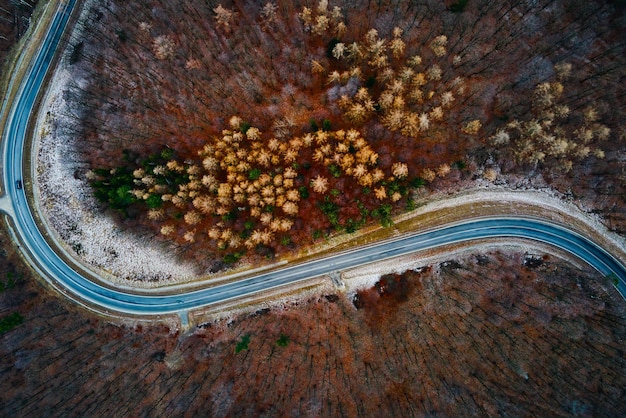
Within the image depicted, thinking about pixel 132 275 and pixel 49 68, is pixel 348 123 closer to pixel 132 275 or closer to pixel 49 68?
pixel 132 275

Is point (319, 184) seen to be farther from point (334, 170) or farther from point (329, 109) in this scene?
point (329, 109)

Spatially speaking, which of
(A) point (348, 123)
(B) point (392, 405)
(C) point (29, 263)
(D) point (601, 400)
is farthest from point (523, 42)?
(C) point (29, 263)

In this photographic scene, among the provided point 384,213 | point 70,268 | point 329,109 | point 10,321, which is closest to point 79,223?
point 70,268

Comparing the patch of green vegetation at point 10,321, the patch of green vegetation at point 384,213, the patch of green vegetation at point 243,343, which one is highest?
the patch of green vegetation at point 384,213

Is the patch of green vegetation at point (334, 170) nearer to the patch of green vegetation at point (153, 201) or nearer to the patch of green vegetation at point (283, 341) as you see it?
the patch of green vegetation at point (283, 341)

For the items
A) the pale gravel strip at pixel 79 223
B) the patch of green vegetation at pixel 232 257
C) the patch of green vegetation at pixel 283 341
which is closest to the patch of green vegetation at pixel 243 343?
the patch of green vegetation at pixel 283 341

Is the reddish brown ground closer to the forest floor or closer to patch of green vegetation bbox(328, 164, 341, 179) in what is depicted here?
the forest floor
